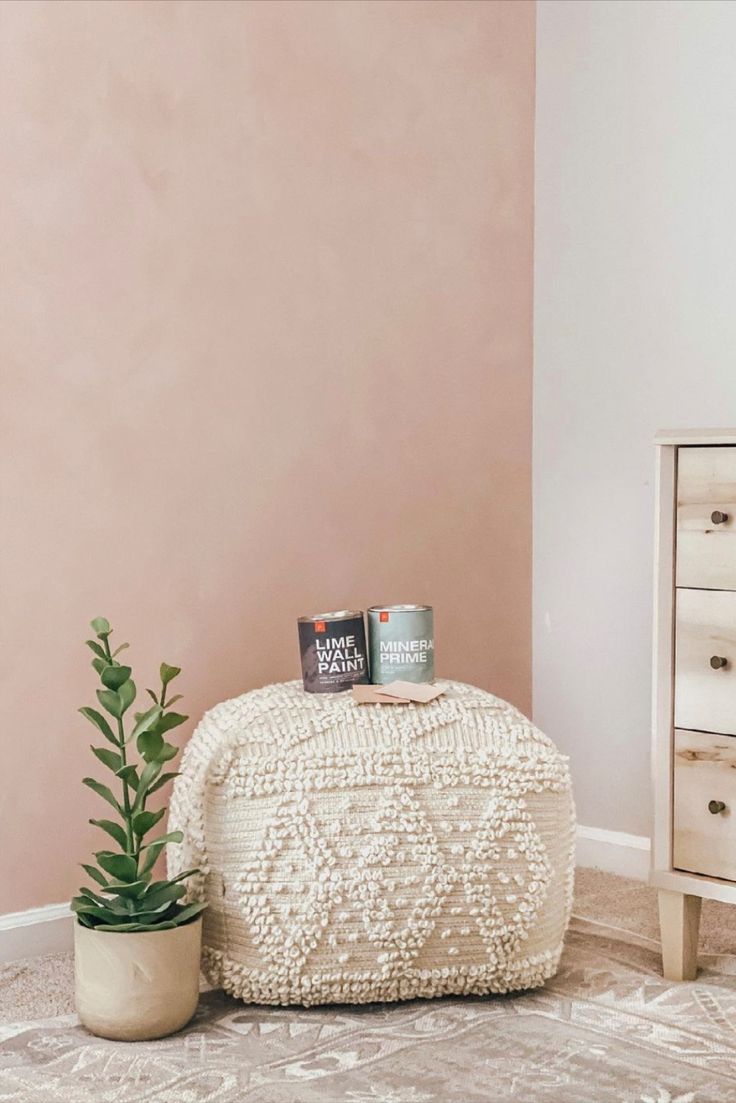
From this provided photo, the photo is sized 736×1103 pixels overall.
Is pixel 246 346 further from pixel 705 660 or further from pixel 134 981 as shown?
pixel 134 981

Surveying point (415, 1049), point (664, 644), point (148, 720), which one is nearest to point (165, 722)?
point (148, 720)

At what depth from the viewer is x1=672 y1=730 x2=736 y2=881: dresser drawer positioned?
72.1 inches

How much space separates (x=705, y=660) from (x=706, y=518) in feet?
0.68

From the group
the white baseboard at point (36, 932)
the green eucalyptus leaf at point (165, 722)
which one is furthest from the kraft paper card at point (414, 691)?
the white baseboard at point (36, 932)

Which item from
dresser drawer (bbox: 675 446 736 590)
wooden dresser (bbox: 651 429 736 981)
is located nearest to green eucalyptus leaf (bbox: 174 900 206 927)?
wooden dresser (bbox: 651 429 736 981)

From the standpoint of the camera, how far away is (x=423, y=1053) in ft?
5.32

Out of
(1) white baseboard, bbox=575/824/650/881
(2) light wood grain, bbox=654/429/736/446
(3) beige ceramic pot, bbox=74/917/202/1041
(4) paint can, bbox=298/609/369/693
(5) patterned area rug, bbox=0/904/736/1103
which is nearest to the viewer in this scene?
(5) patterned area rug, bbox=0/904/736/1103

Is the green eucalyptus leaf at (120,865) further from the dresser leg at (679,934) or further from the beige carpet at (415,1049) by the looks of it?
the dresser leg at (679,934)

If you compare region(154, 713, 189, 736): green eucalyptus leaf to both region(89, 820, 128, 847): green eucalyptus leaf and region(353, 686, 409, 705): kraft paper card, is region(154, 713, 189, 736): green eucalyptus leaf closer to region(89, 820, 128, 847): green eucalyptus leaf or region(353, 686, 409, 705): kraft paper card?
region(89, 820, 128, 847): green eucalyptus leaf

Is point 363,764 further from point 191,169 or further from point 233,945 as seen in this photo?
point 191,169

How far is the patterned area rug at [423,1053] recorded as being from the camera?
1509mm

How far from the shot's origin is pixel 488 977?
179cm

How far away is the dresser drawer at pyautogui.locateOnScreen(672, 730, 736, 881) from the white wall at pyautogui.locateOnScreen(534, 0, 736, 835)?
1.99 feet

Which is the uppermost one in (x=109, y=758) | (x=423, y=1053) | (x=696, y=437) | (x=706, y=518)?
(x=696, y=437)
